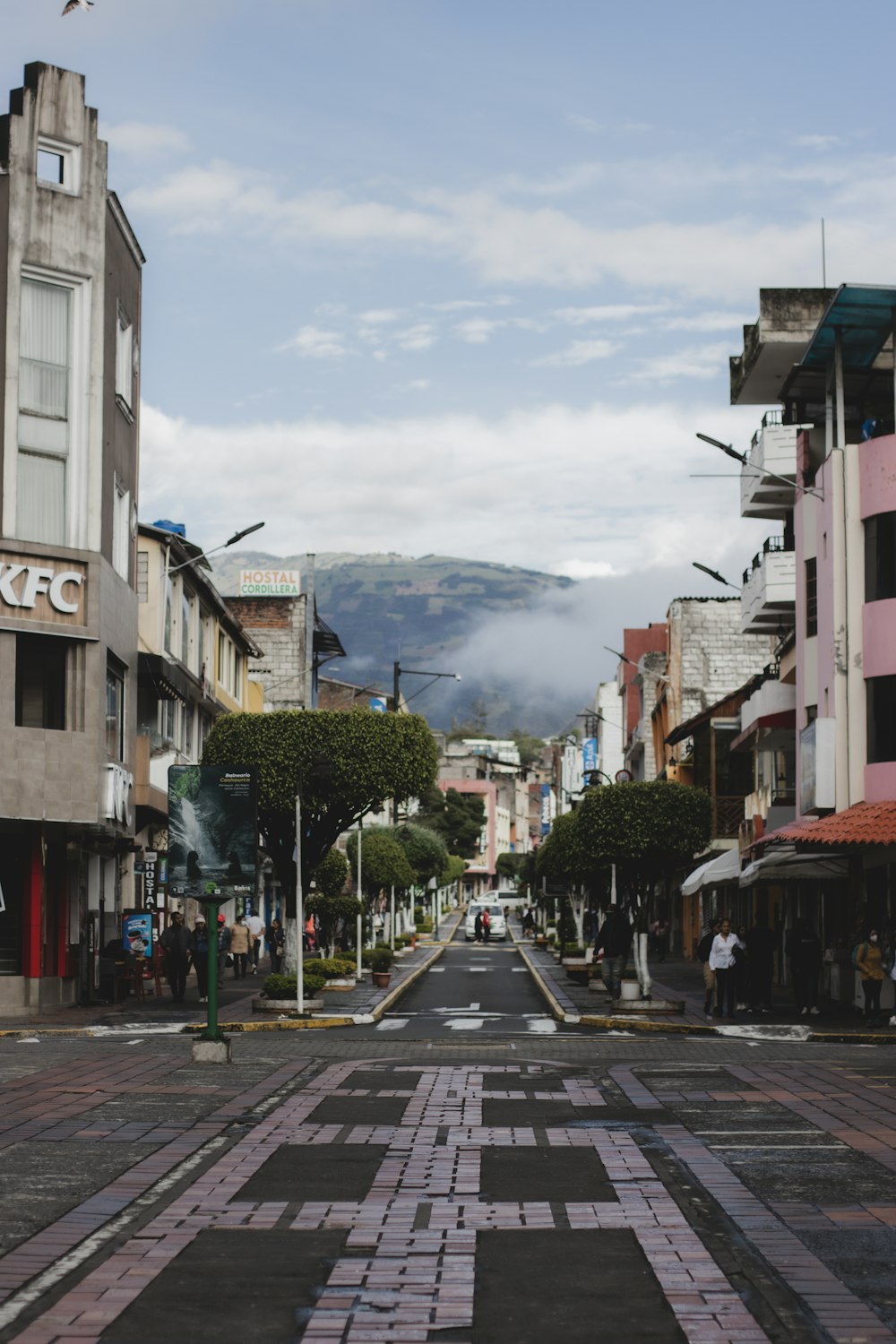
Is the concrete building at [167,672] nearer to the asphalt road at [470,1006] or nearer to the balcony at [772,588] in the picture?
the asphalt road at [470,1006]

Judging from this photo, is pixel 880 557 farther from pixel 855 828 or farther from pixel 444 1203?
pixel 444 1203

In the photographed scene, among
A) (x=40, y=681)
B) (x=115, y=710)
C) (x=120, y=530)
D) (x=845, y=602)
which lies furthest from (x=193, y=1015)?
(x=845, y=602)

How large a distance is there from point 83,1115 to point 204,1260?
656cm

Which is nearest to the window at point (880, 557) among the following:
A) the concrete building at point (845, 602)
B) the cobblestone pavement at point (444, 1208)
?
the concrete building at point (845, 602)

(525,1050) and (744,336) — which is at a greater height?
(744,336)

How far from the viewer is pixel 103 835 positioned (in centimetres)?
3556

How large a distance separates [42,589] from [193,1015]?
7.62m

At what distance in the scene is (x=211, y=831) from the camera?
25000mm

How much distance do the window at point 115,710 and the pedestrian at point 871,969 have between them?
13.9 metres

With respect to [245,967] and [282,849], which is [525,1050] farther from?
[245,967]

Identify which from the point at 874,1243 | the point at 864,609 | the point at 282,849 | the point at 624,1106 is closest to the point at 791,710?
A: the point at 864,609

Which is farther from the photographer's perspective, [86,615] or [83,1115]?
[86,615]

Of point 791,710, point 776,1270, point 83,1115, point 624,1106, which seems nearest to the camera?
point 776,1270

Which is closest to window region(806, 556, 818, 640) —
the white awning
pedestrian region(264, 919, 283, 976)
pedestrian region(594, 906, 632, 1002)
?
the white awning
